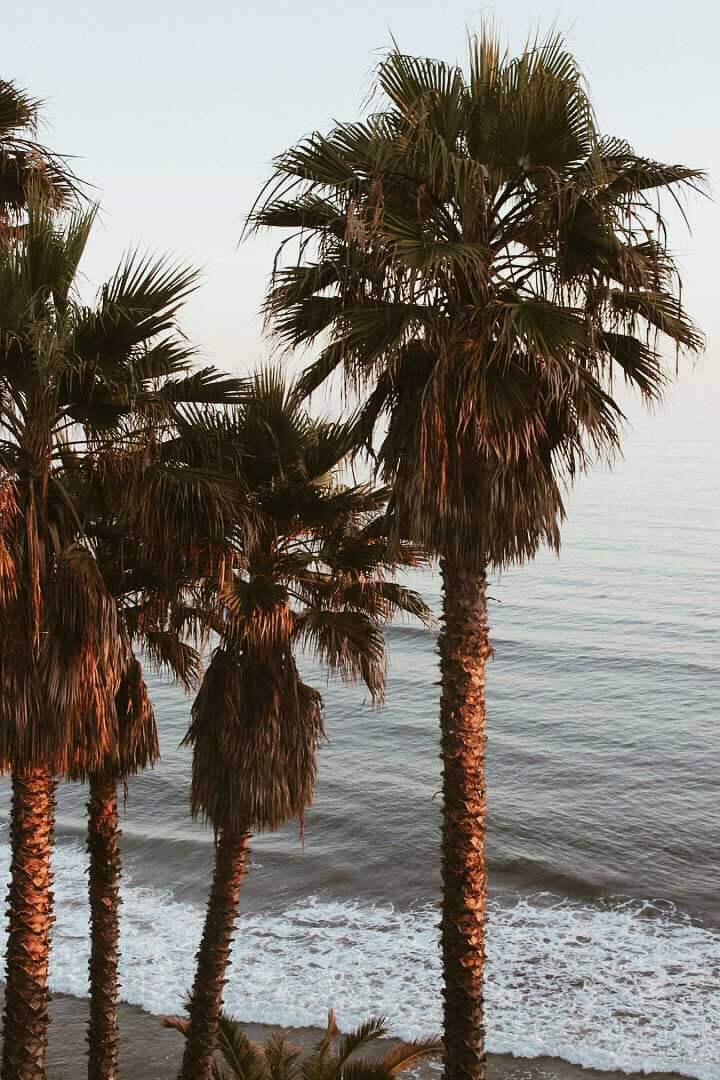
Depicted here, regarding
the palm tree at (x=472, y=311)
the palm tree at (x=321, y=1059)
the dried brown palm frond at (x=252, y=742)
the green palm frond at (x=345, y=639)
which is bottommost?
the palm tree at (x=321, y=1059)

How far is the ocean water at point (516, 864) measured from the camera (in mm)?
17125

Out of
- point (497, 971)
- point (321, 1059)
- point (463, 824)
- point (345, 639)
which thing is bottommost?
point (497, 971)

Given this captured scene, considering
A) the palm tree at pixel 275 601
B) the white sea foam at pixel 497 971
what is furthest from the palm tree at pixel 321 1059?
the white sea foam at pixel 497 971

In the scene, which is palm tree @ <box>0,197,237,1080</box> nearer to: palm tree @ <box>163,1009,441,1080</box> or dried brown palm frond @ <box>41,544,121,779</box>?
dried brown palm frond @ <box>41,544,121,779</box>

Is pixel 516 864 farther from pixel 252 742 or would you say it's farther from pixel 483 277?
pixel 483 277

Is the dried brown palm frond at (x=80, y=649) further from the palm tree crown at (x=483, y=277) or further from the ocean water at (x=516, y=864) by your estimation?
the ocean water at (x=516, y=864)

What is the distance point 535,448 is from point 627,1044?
38.6ft

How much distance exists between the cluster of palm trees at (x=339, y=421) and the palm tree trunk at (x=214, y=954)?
3.06 ft

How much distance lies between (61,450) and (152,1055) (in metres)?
11.1

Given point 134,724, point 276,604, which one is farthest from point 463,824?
point 134,724

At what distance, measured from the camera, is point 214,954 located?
991 centimetres

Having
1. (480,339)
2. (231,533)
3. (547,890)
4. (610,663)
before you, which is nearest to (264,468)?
(231,533)

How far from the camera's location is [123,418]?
802cm

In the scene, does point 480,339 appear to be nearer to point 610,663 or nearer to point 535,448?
point 535,448
